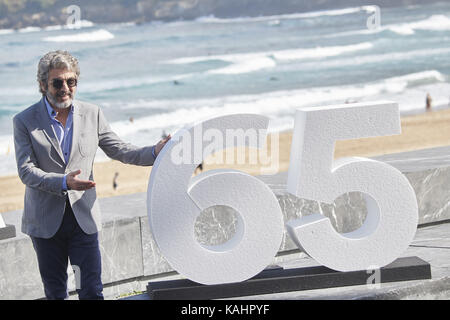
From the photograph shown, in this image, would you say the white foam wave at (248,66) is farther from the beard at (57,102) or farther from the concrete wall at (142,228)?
the beard at (57,102)

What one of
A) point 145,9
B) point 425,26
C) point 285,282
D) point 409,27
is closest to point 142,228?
point 285,282

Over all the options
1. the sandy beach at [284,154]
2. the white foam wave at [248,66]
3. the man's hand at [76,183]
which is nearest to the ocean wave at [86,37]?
the white foam wave at [248,66]

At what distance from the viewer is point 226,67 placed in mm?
44906

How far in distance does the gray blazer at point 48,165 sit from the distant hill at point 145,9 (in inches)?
2089

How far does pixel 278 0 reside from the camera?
232 ft

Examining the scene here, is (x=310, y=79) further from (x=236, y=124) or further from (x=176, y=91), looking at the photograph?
(x=236, y=124)

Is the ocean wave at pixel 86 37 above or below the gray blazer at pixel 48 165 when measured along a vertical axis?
above

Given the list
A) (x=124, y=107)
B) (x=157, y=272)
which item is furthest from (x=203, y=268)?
(x=124, y=107)

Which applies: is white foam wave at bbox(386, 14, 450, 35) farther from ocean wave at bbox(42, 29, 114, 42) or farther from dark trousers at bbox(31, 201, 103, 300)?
dark trousers at bbox(31, 201, 103, 300)

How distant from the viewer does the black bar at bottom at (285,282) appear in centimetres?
434

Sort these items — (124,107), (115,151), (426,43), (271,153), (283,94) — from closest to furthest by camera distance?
(115,151) < (271,153) < (124,107) < (283,94) < (426,43)

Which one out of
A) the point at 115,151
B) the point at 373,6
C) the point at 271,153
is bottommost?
the point at 271,153

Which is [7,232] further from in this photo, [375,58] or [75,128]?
[375,58]

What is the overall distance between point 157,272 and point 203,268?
113 centimetres
